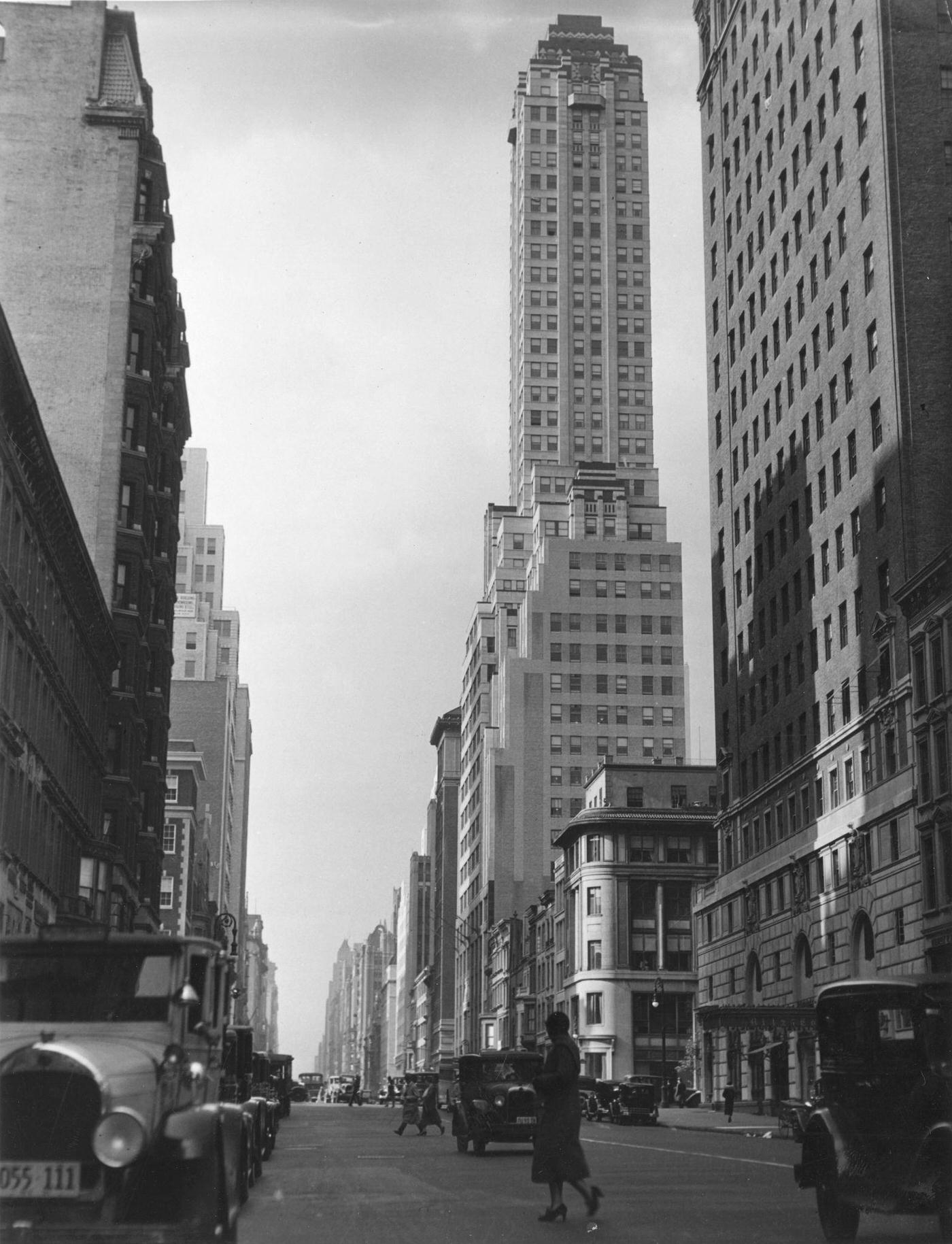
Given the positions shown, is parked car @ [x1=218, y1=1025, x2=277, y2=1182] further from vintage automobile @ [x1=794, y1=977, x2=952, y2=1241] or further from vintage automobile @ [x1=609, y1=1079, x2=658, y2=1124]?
vintage automobile @ [x1=609, y1=1079, x2=658, y2=1124]

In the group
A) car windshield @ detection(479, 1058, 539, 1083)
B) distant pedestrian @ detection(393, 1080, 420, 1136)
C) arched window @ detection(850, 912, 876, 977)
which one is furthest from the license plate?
arched window @ detection(850, 912, 876, 977)

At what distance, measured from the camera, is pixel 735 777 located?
3760 inches

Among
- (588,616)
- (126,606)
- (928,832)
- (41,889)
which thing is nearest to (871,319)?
(928,832)

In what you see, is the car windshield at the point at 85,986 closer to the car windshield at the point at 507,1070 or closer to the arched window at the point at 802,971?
the car windshield at the point at 507,1070

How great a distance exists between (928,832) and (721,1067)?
121 feet

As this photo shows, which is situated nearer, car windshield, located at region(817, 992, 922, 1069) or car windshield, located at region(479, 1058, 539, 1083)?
car windshield, located at region(817, 992, 922, 1069)

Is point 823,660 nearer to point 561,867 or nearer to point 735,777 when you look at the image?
point 735,777

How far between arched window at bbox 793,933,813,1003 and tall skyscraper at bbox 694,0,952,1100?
178 mm

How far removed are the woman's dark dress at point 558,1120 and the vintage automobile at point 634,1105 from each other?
152ft

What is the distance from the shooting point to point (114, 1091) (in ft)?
43.7

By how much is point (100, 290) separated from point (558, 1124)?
208 feet

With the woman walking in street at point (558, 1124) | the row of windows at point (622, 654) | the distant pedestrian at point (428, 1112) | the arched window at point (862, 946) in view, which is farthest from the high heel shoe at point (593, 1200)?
the row of windows at point (622, 654)

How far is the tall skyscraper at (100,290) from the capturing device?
69.8 meters

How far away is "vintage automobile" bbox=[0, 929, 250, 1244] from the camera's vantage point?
13312 millimetres
